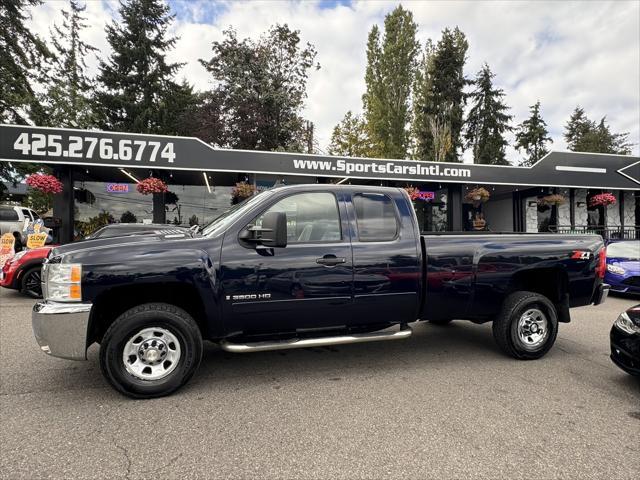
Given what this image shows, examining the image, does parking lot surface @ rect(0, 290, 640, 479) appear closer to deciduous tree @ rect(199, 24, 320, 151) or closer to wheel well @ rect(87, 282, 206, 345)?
wheel well @ rect(87, 282, 206, 345)

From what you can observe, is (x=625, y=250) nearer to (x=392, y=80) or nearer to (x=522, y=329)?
(x=522, y=329)

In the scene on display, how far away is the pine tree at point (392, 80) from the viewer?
122ft

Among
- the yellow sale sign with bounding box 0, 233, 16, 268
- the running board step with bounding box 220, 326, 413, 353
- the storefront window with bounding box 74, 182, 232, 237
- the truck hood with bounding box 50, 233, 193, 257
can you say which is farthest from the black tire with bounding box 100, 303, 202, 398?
the storefront window with bounding box 74, 182, 232, 237

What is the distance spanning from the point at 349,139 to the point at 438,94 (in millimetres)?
15563

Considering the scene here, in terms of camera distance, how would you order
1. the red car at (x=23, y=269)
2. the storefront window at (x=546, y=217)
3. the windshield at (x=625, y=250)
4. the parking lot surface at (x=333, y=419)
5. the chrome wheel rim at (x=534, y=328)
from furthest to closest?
the storefront window at (x=546, y=217) < the windshield at (x=625, y=250) < the red car at (x=23, y=269) < the chrome wheel rim at (x=534, y=328) < the parking lot surface at (x=333, y=419)

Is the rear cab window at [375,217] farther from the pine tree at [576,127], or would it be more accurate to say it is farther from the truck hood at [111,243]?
the pine tree at [576,127]

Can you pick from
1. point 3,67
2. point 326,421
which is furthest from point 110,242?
point 3,67

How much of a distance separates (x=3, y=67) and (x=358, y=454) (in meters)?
32.4

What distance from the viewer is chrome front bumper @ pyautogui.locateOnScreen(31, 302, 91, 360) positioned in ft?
10.8

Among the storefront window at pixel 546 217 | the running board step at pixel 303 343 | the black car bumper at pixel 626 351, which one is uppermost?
the storefront window at pixel 546 217

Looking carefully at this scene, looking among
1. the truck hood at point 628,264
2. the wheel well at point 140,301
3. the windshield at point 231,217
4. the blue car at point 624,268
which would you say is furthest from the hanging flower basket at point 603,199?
the wheel well at point 140,301

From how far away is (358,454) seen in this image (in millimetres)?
2652

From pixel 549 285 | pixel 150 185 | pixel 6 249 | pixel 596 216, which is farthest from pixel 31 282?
pixel 596 216

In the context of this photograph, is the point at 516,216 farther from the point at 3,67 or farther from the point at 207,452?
the point at 3,67
